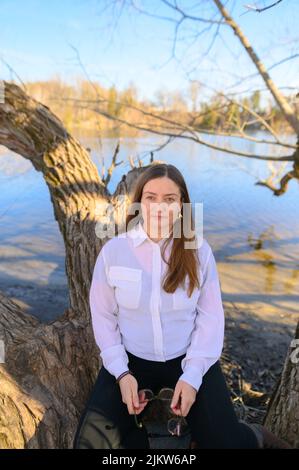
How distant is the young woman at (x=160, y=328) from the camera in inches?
57.3

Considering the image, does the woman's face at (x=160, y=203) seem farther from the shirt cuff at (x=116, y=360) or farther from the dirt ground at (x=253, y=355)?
the dirt ground at (x=253, y=355)

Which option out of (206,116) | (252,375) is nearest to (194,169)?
(206,116)

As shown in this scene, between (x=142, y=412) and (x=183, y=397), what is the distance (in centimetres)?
24

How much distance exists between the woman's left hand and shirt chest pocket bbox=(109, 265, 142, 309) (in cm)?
36

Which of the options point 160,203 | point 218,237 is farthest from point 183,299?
point 218,237

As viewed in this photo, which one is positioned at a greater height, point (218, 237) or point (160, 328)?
point (160, 328)

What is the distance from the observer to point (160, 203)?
5.19 feet

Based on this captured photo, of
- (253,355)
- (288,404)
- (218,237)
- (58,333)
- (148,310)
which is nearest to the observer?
(148,310)

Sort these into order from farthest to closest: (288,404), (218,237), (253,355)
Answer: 1. (218,237)
2. (253,355)
3. (288,404)

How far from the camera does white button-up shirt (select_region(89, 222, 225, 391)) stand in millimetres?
1531

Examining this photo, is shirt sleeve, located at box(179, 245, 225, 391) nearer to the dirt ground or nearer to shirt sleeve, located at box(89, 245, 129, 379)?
shirt sleeve, located at box(89, 245, 129, 379)

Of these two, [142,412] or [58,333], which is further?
[58,333]

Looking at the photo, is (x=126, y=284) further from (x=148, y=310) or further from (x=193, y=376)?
(x=193, y=376)
